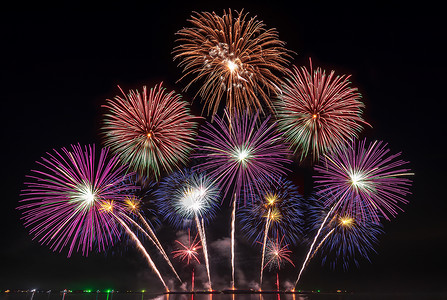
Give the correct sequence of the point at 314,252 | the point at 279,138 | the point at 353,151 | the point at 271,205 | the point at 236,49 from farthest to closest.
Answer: the point at 314,252 → the point at 271,205 → the point at 353,151 → the point at 279,138 → the point at 236,49

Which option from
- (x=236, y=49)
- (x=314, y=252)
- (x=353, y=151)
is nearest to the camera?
(x=236, y=49)

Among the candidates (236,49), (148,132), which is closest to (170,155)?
(148,132)

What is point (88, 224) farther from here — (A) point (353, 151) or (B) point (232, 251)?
(A) point (353, 151)

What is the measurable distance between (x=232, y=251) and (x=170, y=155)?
713 inches

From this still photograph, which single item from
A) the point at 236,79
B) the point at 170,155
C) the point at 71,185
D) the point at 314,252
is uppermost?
the point at 236,79

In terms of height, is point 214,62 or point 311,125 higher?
point 214,62

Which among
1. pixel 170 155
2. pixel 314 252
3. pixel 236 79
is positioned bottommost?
pixel 314 252

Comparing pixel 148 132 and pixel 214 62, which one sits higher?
pixel 214 62

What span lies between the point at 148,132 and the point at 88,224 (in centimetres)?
808

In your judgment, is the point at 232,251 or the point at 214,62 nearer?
the point at 214,62

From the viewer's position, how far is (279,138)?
2409 cm

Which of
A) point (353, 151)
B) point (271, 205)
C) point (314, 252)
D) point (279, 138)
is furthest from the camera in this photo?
point (314, 252)

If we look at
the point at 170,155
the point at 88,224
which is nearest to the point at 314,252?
the point at 170,155

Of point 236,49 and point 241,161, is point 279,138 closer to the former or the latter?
point 241,161
